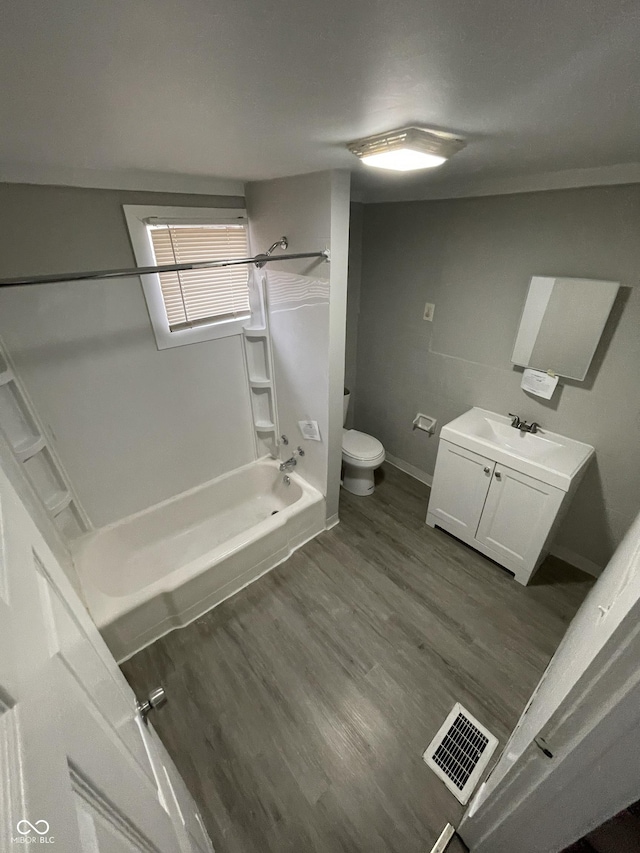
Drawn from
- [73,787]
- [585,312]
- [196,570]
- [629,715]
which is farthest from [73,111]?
[585,312]

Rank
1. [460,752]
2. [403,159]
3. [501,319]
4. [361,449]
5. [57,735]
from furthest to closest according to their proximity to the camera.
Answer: [361,449]
[501,319]
[460,752]
[403,159]
[57,735]

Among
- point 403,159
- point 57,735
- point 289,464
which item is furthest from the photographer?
point 289,464

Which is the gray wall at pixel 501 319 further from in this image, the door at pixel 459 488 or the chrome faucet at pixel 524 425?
the door at pixel 459 488

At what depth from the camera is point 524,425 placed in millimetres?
2053

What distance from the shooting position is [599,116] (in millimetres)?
796

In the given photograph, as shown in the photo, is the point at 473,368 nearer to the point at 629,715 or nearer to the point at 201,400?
the point at 201,400

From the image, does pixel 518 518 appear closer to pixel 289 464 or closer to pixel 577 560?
pixel 577 560

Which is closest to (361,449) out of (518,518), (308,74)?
(518,518)

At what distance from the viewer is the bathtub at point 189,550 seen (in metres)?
1.68

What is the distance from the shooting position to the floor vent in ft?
4.30

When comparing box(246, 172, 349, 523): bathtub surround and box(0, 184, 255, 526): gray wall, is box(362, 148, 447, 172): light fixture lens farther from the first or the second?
box(0, 184, 255, 526): gray wall

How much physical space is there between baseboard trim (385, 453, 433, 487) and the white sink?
2.39ft

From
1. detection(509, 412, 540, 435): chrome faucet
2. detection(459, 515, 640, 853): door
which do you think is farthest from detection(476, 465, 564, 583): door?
detection(459, 515, 640, 853): door

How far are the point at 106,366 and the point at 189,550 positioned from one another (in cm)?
121
